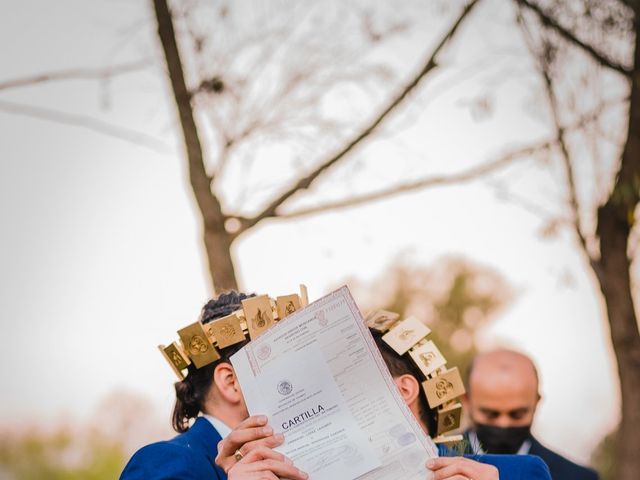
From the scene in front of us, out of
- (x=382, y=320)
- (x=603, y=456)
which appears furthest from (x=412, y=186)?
(x=603, y=456)

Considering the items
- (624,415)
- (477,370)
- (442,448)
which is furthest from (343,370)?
(624,415)

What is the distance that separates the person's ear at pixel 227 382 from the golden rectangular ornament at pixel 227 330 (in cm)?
12

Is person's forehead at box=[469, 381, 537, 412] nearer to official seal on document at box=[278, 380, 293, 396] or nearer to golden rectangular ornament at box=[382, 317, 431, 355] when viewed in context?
golden rectangular ornament at box=[382, 317, 431, 355]

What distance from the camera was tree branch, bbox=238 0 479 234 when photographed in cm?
492

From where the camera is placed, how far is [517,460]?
230 cm

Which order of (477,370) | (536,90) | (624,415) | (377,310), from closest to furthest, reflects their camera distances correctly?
(377,310) → (477,370) → (536,90) → (624,415)

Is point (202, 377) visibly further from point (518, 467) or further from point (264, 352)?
point (518, 467)

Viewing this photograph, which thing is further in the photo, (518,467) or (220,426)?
(220,426)

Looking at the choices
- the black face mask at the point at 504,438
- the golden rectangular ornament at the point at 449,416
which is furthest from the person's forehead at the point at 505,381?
the golden rectangular ornament at the point at 449,416

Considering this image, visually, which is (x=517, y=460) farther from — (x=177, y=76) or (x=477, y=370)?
(x=177, y=76)

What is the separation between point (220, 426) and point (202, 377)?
0.57 ft

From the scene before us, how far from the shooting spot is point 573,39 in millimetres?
6176

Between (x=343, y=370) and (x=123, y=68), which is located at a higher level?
(x=123, y=68)

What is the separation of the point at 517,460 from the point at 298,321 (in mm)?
711
